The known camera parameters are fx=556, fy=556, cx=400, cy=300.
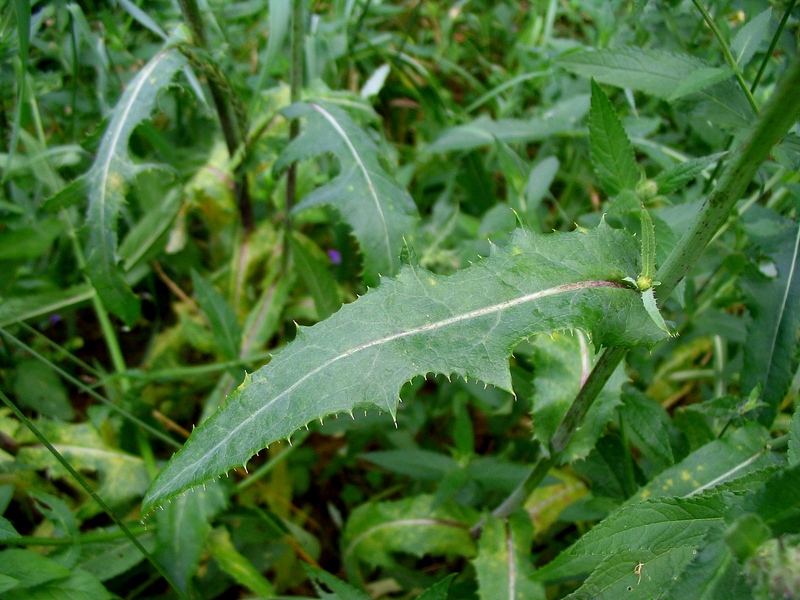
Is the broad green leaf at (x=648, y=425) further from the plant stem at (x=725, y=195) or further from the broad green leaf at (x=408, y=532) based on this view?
the broad green leaf at (x=408, y=532)

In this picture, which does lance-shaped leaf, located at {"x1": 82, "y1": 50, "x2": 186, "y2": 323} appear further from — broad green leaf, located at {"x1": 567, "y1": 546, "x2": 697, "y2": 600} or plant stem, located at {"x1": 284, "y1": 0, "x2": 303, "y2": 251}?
broad green leaf, located at {"x1": 567, "y1": 546, "x2": 697, "y2": 600}

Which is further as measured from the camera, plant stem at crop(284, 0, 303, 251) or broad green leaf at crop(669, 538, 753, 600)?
plant stem at crop(284, 0, 303, 251)

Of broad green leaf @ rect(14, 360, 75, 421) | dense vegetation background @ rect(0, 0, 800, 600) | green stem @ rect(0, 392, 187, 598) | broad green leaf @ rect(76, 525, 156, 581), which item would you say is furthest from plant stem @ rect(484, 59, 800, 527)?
broad green leaf @ rect(14, 360, 75, 421)

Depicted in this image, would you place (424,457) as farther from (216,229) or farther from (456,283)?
(216,229)

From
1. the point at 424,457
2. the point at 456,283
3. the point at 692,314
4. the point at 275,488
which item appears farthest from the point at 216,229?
the point at 692,314

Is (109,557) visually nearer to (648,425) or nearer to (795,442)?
(648,425)

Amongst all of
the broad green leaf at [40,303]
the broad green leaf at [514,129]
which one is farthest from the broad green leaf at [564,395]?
the broad green leaf at [40,303]

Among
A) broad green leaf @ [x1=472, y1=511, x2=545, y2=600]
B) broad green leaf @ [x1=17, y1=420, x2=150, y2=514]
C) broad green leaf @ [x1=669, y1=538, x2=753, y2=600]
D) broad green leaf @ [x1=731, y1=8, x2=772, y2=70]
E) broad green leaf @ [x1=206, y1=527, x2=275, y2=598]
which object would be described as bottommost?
broad green leaf @ [x1=206, y1=527, x2=275, y2=598]

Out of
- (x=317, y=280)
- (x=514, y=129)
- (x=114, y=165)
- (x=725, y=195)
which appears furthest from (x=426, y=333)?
(x=514, y=129)
